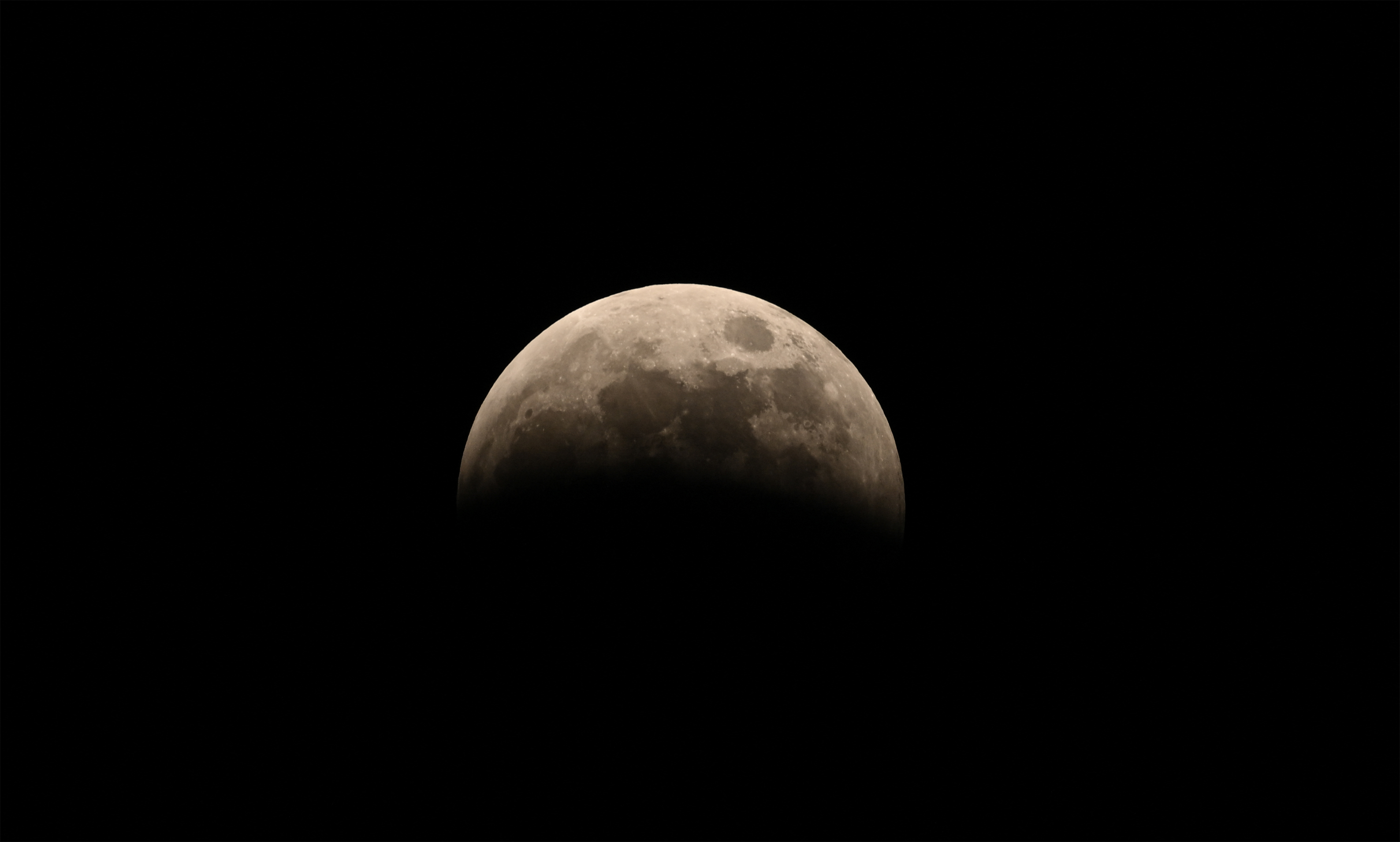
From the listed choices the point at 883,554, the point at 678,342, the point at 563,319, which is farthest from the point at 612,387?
the point at 883,554

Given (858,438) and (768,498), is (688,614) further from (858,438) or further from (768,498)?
(858,438)

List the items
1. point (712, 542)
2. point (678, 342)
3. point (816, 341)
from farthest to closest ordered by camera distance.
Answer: point (816, 341) < point (678, 342) < point (712, 542)

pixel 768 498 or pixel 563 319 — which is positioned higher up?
pixel 563 319

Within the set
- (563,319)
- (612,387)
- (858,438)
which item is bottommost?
(858,438)

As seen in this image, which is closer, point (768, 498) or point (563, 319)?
point (768, 498)

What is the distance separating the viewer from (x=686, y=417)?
4.52m

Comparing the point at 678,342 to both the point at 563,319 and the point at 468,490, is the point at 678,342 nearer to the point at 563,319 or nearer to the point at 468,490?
the point at 563,319

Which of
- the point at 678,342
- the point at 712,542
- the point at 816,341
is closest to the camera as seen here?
the point at 712,542

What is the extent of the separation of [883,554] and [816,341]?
118 centimetres

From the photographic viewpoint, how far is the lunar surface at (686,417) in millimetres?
4492

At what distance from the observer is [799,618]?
4.64 metres

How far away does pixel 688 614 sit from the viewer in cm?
451

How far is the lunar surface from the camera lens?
4.49 meters

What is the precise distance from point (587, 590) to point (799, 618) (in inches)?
39.9
